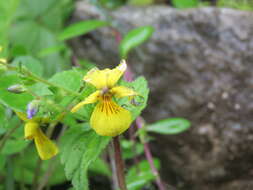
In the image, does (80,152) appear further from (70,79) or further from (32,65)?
(32,65)

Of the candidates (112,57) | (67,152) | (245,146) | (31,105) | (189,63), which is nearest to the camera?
(31,105)

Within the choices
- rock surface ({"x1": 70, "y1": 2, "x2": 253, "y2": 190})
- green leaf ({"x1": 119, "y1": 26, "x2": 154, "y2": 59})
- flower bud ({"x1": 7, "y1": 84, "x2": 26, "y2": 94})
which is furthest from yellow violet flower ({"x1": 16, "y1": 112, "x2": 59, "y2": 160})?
rock surface ({"x1": 70, "y1": 2, "x2": 253, "y2": 190})

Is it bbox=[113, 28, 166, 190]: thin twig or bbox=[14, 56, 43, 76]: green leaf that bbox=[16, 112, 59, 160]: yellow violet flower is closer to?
bbox=[14, 56, 43, 76]: green leaf

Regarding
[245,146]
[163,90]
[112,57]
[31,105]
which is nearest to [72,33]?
[112,57]

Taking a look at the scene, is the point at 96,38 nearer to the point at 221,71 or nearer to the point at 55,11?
the point at 55,11

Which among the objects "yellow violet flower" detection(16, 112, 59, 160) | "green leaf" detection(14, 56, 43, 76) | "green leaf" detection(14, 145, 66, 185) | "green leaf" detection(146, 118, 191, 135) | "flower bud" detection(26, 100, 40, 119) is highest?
"flower bud" detection(26, 100, 40, 119)

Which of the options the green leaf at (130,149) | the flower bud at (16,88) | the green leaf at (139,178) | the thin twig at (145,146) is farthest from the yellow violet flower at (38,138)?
the green leaf at (130,149)

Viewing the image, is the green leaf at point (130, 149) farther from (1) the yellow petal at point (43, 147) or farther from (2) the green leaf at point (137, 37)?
(1) the yellow petal at point (43, 147)
